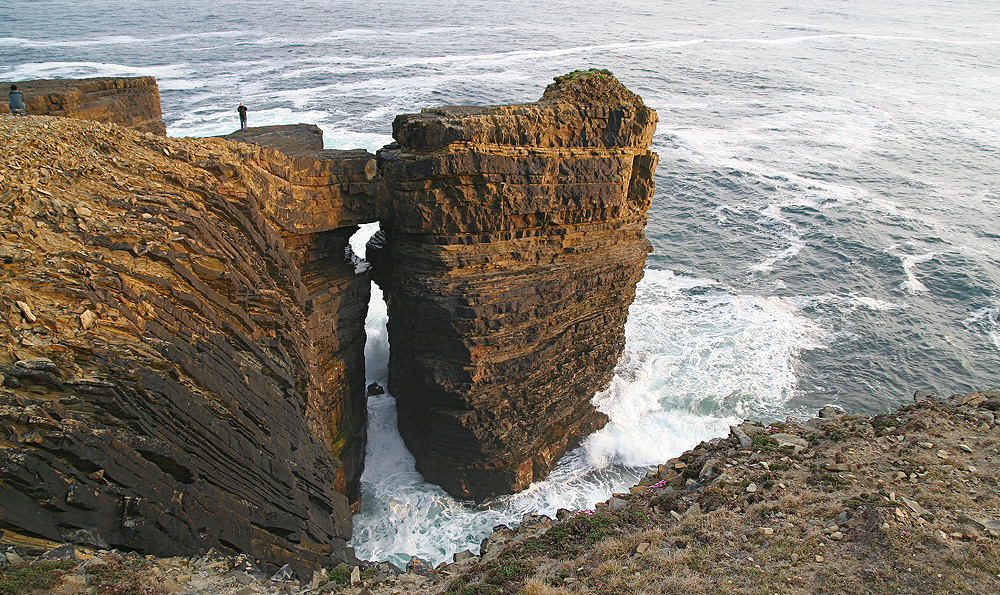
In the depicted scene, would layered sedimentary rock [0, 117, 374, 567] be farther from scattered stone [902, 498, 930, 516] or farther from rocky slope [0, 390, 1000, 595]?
scattered stone [902, 498, 930, 516]

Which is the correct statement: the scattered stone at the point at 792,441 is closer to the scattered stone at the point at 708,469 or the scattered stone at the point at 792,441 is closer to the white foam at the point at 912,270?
the scattered stone at the point at 708,469

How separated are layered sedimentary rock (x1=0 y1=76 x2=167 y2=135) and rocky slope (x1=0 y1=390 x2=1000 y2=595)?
47.8 feet

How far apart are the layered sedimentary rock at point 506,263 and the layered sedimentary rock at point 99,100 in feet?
29.1

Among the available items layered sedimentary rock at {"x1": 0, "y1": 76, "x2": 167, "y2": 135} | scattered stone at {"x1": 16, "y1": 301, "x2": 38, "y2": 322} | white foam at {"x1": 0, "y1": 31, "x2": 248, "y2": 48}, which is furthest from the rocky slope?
white foam at {"x1": 0, "y1": 31, "x2": 248, "y2": 48}

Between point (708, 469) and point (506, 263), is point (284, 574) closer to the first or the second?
point (708, 469)

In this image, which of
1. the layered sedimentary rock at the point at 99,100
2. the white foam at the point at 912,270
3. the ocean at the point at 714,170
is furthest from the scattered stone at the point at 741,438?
the white foam at the point at 912,270

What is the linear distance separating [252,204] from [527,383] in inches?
388

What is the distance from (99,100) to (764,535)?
21.7m

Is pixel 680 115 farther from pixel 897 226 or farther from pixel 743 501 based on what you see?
pixel 743 501

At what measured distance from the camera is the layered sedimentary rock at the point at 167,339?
824 centimetres

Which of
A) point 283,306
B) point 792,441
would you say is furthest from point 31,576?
point 792,441

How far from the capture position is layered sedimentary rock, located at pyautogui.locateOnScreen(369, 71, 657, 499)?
16.5 metres

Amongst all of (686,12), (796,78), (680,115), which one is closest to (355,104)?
(680,115)

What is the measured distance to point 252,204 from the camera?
46.4ft
